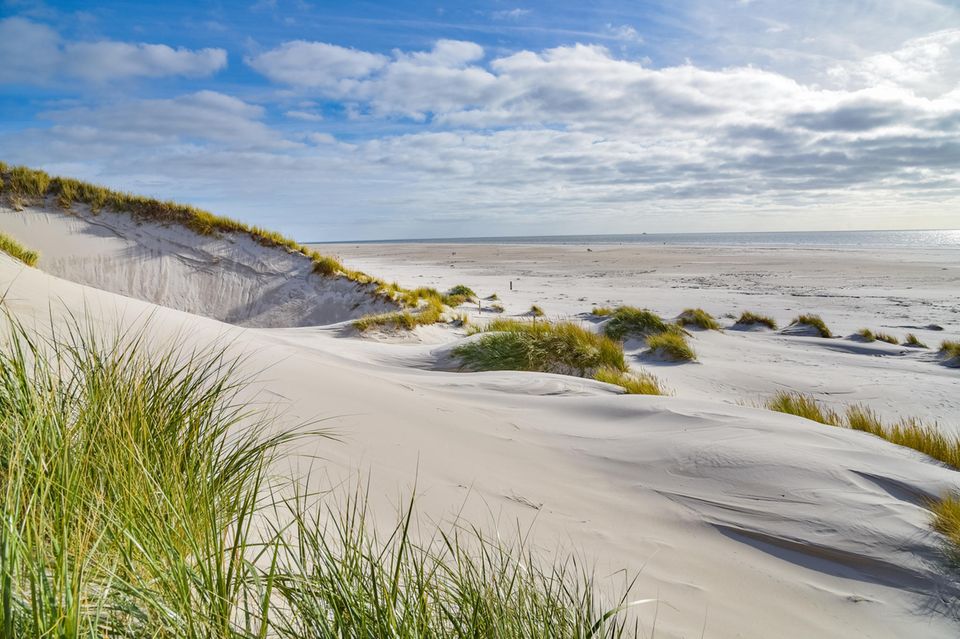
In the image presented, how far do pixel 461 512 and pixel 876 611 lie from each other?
1.79 metres

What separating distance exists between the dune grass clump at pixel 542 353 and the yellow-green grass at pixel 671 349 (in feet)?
4.01

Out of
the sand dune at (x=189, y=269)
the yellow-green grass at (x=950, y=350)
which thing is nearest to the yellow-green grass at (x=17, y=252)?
the sand dune at (x=189, y=269)

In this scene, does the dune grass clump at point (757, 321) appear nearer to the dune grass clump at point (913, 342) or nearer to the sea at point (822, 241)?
the dune grass clump at point (913, 342)

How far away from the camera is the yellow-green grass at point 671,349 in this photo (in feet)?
26.7

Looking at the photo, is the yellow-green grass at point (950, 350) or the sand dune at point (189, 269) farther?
the sand dune at point (189, 269)

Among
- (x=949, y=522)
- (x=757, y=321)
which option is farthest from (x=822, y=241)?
(x=949, y=522)

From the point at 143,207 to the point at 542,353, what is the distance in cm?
1083

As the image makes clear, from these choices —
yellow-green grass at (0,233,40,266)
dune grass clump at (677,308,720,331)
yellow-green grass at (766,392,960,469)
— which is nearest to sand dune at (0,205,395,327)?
yellow-green grass at (0,233,40,266)

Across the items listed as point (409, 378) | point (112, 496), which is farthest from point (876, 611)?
point (409, 378)

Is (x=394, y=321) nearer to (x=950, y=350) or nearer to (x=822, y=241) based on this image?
(x=950, y=350)

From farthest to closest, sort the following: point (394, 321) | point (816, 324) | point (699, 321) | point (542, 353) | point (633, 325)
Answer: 1. point (699, 321)
2. point (816, 324)
3. point (394, 321)
4. point (633, 325)
5. point (542, 353)

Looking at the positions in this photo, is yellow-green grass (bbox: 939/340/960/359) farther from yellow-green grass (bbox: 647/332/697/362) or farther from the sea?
the sea

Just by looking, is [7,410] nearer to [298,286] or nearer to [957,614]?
[957,614]

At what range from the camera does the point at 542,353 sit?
23.3 feet
